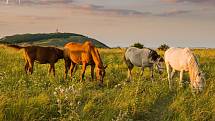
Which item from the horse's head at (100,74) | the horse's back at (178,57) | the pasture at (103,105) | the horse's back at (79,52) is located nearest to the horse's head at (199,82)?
the pasture at (103,105)

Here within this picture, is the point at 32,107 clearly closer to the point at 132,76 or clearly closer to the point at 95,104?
the point at 95,104

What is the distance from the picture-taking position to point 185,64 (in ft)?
47.9

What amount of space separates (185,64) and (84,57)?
171 inches

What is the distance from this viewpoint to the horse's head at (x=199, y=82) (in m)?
12.7

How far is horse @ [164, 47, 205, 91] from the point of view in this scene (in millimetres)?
12969

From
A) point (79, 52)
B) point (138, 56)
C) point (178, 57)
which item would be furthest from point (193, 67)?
point (79, 52)

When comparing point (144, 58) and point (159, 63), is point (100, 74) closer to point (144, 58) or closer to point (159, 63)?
point (144, 58)

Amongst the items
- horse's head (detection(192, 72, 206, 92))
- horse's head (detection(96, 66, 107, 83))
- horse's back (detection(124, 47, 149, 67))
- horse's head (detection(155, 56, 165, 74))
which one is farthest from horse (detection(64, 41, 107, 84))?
horse's head (detection(192, 72, 206, 92))

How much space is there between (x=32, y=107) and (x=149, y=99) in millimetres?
3404

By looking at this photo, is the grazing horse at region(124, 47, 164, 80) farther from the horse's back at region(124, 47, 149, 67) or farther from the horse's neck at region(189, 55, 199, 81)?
the horse's neck at region(189, 55, 199, 81)

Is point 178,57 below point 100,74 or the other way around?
the other way around

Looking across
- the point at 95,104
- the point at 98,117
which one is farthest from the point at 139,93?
the point at 98,117

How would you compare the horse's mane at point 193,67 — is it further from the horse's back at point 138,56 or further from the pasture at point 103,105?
the horse's back at point 138,56

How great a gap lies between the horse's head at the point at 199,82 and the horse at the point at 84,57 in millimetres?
3629
